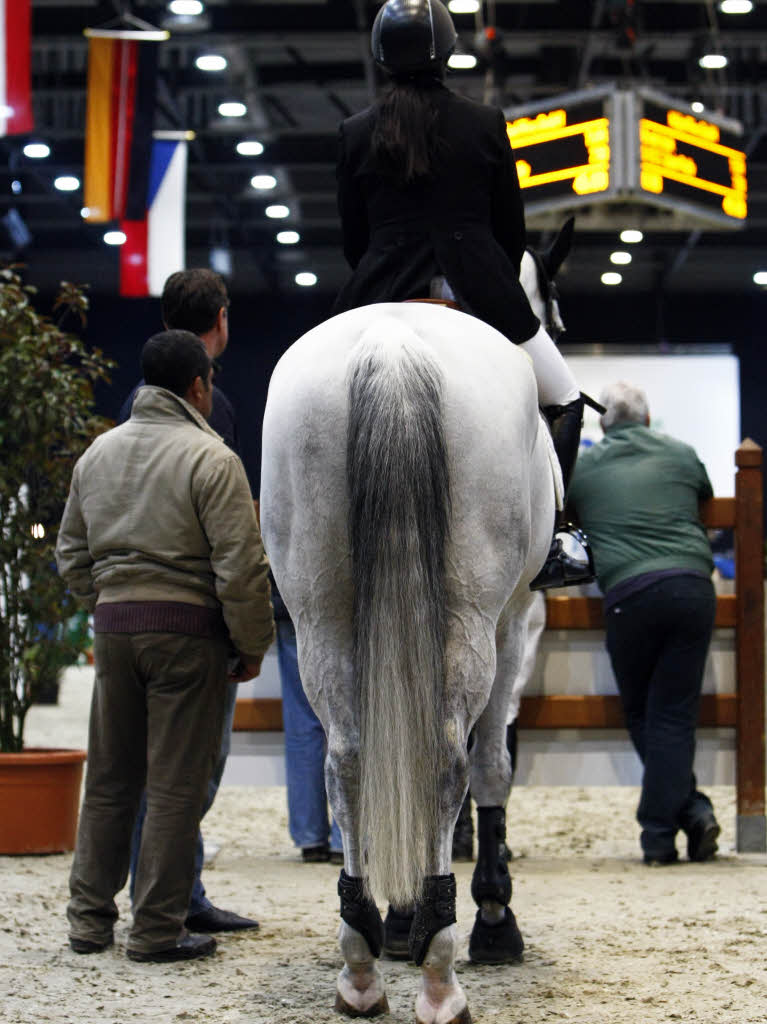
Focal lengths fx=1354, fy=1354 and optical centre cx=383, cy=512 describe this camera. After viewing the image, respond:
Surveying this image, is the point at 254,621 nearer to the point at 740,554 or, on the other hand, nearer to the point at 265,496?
Result: the point at 265,496

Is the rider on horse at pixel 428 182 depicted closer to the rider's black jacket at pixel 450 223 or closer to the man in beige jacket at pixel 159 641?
the rider's black jacket at pixel 450 223

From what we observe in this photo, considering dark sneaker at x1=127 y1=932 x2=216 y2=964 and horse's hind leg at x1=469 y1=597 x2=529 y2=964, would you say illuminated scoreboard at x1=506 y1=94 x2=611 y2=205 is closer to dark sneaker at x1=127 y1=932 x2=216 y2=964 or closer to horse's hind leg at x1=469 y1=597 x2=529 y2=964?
horse's hind leg at x1=469 y1=597 x2=529 y2=964

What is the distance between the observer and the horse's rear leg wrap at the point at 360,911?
286cm

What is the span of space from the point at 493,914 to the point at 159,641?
1.11 metres

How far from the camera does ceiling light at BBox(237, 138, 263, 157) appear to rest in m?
16.6

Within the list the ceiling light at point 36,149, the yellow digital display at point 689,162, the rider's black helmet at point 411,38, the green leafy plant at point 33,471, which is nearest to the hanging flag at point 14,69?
the green leafy plant at point 33,471

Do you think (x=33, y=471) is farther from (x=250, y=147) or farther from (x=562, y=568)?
(x=250, y=147)

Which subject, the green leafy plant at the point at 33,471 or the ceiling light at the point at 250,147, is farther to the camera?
the ceiling light at the point at 250,147

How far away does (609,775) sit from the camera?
18.0 ft

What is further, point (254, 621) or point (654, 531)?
point (654, 531)

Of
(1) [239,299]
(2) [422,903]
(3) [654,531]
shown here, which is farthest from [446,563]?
(1) [239,299]

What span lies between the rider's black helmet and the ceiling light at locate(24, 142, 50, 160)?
554 inches

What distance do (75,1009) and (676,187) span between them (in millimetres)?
6583

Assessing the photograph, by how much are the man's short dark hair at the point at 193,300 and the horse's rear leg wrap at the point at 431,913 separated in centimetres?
203
